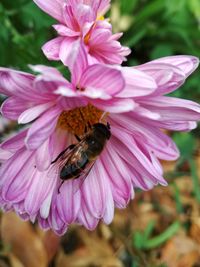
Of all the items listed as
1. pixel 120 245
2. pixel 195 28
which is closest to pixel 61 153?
pixel 120 245

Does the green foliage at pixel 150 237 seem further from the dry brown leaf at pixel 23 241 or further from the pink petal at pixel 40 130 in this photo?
the pink petal at pixel 40 130

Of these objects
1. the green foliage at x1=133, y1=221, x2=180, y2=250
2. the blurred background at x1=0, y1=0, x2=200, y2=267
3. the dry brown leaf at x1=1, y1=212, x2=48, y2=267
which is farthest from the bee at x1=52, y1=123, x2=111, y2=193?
the green foliage at x1=133, y1=221, x2=180, y2=250

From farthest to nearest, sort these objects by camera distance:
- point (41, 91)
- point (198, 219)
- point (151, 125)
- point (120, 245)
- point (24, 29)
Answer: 1. point (198, 219)
2. point (120, 245)
3. point (24, 29)
4. point (151, 125)
5. point (41, 91)

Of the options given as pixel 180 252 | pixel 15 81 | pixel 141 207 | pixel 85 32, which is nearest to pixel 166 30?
pixel 141 207

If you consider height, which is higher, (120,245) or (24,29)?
(24,29)

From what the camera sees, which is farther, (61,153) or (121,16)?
(121,16)

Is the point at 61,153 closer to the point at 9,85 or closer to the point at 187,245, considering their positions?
the point at 9,85

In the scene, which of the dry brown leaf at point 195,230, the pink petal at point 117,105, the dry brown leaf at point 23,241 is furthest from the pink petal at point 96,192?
the dry brown leaf at point 195,230

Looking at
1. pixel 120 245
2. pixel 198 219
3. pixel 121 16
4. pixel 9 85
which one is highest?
pixel 9 85
